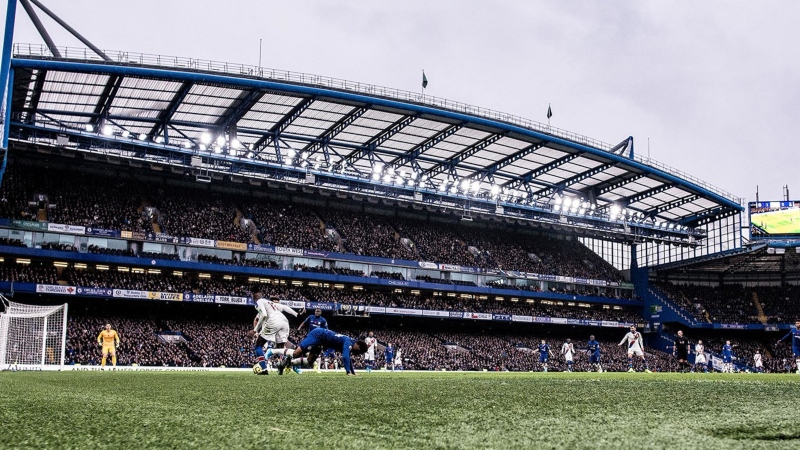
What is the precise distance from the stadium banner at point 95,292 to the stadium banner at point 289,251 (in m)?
12.6

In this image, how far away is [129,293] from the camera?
4528cm

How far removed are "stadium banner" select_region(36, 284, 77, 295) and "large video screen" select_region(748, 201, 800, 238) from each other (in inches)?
2275

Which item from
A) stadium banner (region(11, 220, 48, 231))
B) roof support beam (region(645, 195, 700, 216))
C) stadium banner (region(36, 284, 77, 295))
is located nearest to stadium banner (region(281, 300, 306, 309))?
stadium banner (region(36, 284, 77, 295))

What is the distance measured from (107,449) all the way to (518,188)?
2324 inches

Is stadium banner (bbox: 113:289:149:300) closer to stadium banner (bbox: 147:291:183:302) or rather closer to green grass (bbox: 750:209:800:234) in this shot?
stadium banner (bbox: 147:291:183:302)

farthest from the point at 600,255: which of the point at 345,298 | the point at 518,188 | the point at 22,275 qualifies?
the point at 22,275

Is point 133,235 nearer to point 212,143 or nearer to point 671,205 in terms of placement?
point 212,143

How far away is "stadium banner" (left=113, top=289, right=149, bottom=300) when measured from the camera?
148 ft

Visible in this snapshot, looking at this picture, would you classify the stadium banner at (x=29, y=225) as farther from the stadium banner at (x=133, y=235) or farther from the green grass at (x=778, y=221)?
the green grass at (x=778, y=221)

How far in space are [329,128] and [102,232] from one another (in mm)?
16884

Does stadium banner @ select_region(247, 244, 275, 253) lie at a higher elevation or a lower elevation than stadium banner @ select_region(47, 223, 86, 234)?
lower

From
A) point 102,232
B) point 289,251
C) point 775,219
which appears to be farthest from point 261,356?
point 775,219

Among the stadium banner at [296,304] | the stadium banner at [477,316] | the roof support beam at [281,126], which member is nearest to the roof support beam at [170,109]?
the roof support beam at [281,126]

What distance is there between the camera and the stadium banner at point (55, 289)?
140ft
